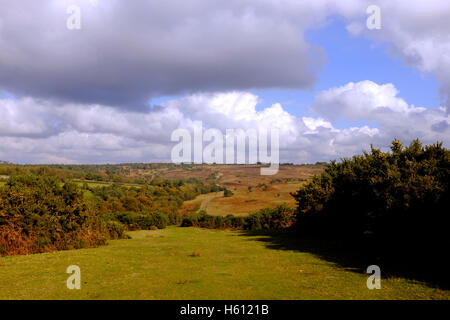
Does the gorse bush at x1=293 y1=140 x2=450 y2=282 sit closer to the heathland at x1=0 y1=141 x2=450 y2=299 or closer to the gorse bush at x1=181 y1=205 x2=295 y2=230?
the heathland at x1=0 y1=141 x2=450 y2=299

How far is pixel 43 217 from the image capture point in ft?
71.2

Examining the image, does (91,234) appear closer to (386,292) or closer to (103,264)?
(103,264)

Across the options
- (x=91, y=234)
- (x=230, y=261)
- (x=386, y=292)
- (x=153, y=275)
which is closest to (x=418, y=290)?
(x=386, y=292)

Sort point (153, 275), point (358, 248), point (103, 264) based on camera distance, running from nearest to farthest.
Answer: point (153, 275)
point (103, 264)
point (358, 248)

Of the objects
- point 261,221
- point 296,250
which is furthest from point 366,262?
point 261,221

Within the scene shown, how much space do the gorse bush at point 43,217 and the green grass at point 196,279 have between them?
3.87 metres

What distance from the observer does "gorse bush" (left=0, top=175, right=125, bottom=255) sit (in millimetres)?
20844

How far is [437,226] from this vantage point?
13.5 metres

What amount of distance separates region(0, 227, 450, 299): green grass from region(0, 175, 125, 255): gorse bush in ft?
12.7

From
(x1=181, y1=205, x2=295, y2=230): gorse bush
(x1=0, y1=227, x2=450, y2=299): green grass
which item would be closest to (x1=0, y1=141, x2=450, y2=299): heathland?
(x1=0, y1=227, x2=450, y2=299): green grass

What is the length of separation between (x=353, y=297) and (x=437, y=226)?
6.16 meters

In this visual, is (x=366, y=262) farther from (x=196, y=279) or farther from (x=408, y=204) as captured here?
(x=196, y=279)
